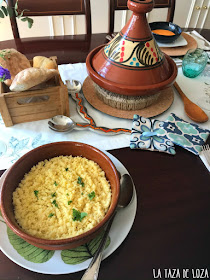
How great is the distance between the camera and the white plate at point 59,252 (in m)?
0.42

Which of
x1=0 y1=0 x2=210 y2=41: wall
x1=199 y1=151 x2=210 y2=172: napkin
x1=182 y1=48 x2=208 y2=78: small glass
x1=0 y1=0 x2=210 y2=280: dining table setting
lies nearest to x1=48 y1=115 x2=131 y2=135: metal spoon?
x1=0 y1=0 x2=210 y2=280: dining table setting

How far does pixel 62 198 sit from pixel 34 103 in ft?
1.02

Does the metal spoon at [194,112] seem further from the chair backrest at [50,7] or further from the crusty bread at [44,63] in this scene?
the chair backrest at [50,7]

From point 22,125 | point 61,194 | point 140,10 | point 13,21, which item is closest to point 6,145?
point 22,125

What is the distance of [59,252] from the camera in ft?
1.47

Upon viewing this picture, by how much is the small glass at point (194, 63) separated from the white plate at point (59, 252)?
2.14ft

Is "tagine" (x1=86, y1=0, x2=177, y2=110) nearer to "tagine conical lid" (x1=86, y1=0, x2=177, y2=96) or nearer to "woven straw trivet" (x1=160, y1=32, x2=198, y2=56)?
"tagine conical lid" (x1=86, y1=0, x2=177, y2=96)

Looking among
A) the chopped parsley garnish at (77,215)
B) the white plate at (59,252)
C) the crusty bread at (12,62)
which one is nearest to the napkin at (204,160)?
the white plate at (59,252)

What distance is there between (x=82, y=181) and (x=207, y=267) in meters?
0.30

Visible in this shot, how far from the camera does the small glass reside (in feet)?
3.05

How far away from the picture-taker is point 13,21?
3.93 feet

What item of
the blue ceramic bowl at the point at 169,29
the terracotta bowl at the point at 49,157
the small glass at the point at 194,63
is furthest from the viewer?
the blue ceramic bowl at the point at 169,29

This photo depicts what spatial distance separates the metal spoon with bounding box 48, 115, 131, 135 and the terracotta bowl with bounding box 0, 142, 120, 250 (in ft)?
0.43

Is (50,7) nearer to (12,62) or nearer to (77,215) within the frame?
(12,62)
